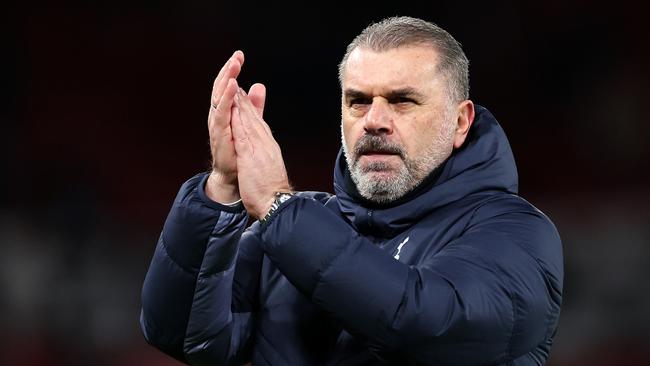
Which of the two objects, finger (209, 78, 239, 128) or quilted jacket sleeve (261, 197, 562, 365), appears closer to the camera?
quilted jacket sleeve (261, 197, 562, 365)

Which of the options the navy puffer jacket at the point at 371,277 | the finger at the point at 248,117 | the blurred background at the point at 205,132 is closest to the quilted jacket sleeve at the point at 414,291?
the navy puffer jacket at the point at 371,277

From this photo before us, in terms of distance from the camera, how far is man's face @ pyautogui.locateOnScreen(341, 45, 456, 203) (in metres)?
1.35

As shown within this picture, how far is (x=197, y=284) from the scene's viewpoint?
1.34 m

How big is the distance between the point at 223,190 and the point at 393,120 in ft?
0.78

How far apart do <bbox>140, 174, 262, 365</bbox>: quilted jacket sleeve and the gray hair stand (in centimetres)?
29

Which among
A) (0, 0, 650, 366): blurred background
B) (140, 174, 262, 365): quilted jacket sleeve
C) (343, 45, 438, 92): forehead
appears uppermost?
(343, 45, 438, 92): forehead

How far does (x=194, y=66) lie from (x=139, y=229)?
0.88 metres

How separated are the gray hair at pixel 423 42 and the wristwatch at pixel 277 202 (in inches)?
11.0

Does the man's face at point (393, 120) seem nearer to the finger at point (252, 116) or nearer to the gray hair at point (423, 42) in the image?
the gray hair at point (423, 42)

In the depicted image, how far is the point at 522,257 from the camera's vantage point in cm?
124

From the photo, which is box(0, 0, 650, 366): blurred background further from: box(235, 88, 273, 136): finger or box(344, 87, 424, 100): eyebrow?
box(235, 88, 273, 136): finger

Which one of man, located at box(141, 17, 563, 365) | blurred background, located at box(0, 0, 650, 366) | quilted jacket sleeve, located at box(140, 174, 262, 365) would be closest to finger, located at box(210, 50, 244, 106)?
man, located at box(141, 17, 563, 365)

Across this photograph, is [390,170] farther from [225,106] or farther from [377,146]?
[225,106]

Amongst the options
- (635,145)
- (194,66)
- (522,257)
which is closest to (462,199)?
(522,257)
